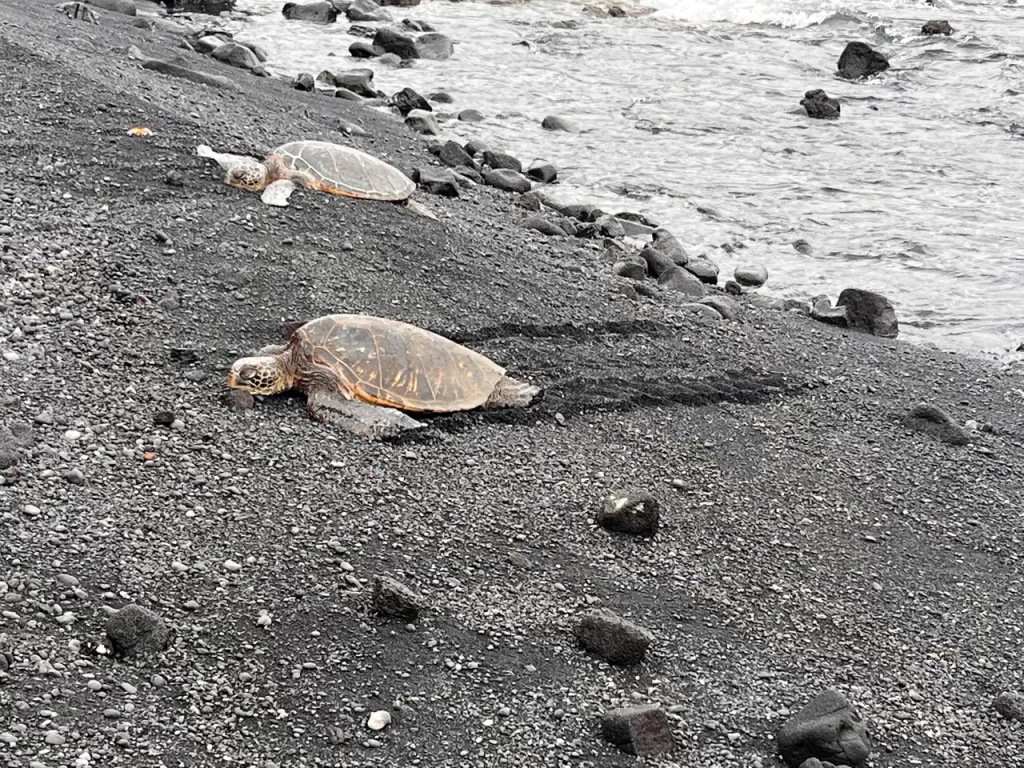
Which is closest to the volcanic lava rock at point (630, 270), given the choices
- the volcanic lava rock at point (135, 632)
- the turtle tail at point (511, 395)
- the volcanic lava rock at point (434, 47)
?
the turtle tail at point (511, 395)

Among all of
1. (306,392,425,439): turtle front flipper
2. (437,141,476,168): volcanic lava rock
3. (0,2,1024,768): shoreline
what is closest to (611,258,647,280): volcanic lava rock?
(0,2,1024,768): shoreline

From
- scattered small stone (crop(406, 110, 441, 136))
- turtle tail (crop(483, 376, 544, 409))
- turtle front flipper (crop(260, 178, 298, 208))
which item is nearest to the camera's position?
turtle tail (crop(483, 376, 544, 409))

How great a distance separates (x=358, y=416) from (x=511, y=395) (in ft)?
2.69

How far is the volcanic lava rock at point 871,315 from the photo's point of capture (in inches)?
315

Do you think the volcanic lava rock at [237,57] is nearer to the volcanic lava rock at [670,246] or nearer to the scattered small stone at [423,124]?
the scattered small stone at [423,124]

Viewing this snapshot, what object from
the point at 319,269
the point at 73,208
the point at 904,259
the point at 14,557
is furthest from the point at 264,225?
the point at 904,259

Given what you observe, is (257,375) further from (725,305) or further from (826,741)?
(725,305)

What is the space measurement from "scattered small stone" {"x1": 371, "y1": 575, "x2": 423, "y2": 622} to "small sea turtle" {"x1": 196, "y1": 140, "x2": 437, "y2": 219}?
3.88 m

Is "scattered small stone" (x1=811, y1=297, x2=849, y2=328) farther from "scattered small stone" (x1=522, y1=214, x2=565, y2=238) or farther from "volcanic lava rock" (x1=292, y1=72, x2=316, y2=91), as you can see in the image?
"volcanic lava rock" (x1=292, y1=72, x2=316, y2=91)

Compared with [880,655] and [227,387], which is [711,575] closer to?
[880,655]

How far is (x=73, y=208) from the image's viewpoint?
6570 mm

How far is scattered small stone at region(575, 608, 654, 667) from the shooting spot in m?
3.87

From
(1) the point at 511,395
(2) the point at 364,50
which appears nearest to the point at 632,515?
(1) the point at 511,395

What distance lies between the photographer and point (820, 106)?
14.1m
